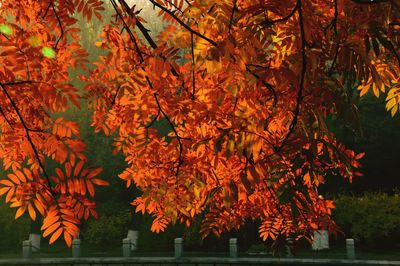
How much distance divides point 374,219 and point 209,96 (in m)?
16.7

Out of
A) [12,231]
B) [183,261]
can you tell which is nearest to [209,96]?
[183,261]

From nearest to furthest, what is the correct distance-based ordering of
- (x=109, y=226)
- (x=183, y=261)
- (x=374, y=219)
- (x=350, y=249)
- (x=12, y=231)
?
(x=350, y=249)
(x=183, y=261)
(x=374, y=219)
(x=109, y=226)
(x=12, y=231)

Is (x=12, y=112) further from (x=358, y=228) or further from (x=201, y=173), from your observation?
(x=358, y=228)

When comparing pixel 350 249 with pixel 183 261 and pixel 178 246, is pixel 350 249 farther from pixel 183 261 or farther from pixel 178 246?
pixel 178 246

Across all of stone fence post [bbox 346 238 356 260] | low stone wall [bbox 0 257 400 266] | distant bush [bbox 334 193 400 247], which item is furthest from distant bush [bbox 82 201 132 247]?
stone fence post [bbox 346 238 356 260]

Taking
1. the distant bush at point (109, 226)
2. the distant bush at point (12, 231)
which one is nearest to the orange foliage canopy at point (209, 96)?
the distant bush at point (109, 226)

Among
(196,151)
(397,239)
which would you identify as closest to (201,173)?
(196,151)

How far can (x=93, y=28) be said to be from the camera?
40156mm

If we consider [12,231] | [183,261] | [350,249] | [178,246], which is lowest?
[183,261]

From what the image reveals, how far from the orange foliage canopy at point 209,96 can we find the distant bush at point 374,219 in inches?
571

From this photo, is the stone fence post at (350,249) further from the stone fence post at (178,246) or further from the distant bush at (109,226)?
the distant bush at (109,226)

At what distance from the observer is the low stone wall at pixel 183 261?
746 inches

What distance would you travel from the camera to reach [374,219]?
2197cm

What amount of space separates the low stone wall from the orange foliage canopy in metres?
11.0
